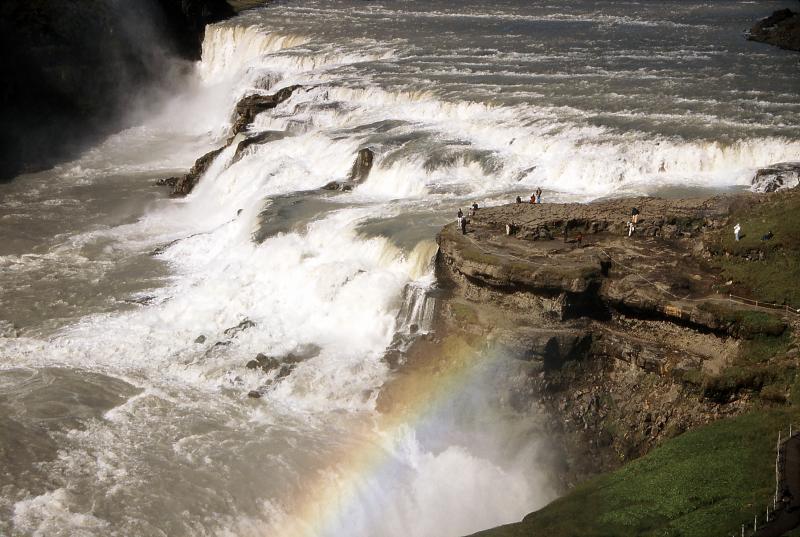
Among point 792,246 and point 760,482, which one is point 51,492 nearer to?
point 760,482

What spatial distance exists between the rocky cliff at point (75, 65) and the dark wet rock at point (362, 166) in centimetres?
1922

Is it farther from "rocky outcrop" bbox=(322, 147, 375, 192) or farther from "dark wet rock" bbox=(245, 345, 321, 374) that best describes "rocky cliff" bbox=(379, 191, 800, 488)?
"rocky outcrop" bbox=(322, 147, 375, 192)

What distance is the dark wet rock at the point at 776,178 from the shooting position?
85.3 ft

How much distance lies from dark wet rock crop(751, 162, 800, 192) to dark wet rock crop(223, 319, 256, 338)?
54.1ft

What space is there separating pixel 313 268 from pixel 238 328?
3.06m

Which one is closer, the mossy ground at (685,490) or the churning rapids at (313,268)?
the mossy ground at (685,490)

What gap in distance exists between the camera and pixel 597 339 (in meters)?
19.3

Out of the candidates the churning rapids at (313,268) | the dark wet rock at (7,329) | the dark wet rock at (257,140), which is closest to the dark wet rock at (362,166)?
the churning rapids at (313,268)

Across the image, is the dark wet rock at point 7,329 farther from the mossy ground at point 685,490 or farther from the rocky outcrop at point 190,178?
the mossy ground at point 685,490

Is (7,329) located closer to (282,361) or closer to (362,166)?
(282,361)

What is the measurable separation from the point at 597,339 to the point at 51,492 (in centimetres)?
1257

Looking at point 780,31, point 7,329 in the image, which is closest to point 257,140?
point 7,329

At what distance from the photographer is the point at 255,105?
40625 mm

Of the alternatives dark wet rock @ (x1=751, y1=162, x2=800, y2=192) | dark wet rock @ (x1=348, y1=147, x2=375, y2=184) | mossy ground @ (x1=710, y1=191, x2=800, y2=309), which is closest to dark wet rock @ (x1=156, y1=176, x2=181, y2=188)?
dark wet rock @ (x1=348, y1=147, x2=375, y2=184)
